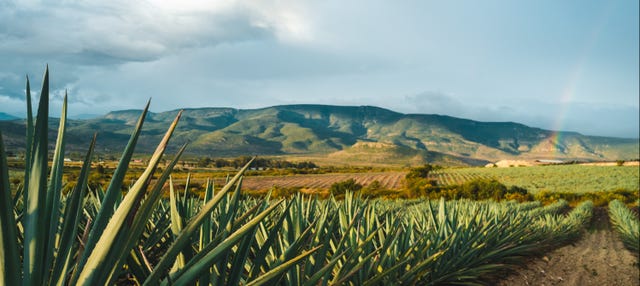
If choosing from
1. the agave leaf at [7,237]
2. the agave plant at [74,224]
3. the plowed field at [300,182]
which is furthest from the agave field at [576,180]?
the agave leaf at [7,237]

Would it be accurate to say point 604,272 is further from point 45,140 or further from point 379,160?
point 379,160

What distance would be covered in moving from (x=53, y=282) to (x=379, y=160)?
7725 inches

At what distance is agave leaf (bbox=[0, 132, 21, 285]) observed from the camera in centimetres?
84

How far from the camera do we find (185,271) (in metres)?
1.17

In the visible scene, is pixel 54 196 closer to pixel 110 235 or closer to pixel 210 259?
pixel 110 235

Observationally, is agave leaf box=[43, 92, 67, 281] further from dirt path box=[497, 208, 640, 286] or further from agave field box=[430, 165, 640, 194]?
agave field box=[430, 165, 640, 194]

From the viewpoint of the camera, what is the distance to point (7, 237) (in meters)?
0.92

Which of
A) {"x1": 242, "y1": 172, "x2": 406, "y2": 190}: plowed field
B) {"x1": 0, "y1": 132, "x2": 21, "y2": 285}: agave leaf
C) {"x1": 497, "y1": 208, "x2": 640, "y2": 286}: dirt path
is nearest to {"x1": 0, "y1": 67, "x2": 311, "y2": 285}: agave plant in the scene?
{"x1": 0, "y1": 132, "x2": 21, "y2": 285}: agave leaf

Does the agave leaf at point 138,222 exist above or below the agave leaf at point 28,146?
below

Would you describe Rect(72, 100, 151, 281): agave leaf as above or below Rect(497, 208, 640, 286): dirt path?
above

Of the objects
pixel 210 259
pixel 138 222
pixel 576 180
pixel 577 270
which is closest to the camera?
pixel 138 222

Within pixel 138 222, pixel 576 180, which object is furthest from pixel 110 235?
pixel 576 180

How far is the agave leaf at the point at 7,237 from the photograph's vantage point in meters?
0.84

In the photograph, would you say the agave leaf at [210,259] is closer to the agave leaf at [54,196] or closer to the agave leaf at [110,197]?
the agave leaf at [110,197]
